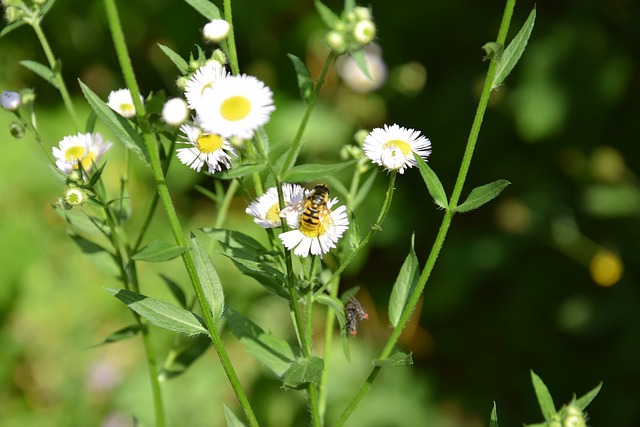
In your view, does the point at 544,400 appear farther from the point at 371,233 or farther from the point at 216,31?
the point at 216,31

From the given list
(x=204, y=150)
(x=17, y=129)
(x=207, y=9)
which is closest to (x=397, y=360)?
(x=204, y=150)

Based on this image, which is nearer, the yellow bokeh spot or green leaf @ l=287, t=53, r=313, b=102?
green leaf @ l=287, t=53, r=313, b=102

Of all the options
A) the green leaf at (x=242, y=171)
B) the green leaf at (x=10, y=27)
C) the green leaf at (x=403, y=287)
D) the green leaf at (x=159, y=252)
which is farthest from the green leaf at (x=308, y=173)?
the green leaf at (x=10, y=27)

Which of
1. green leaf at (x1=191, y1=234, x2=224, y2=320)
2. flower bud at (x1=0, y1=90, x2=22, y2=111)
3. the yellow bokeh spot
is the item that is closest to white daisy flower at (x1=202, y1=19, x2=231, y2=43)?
green leaf at (x1=191, y1=234, x2=224, y2=320)

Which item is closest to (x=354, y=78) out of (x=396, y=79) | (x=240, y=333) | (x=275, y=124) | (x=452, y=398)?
(x=396, y=79)

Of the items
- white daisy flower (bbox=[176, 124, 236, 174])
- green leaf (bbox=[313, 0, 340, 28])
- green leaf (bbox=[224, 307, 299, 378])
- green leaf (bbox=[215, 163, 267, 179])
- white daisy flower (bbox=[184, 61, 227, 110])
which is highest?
green leaf (bbox=[313, 0, 340, 28])

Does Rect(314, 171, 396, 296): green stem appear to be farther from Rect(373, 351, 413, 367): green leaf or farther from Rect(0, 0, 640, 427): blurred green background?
Rect(0, 0, 640, 427): blurred green background
